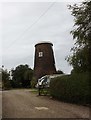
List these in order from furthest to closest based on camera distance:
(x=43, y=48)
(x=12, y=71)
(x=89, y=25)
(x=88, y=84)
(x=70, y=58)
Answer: (x=12, y=71), (x=43, y=48), (x=70, y=58), (x=89, y=25), (x=88, y=84)

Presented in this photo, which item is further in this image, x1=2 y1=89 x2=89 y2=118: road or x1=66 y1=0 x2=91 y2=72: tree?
x1=66 y1=0 x2=91 y2=72: tree

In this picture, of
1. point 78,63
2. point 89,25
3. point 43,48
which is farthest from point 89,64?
point 43,48

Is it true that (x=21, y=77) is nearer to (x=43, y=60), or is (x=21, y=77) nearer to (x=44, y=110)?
(x=43, y=60)

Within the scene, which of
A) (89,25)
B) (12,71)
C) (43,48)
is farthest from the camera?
(12,71)

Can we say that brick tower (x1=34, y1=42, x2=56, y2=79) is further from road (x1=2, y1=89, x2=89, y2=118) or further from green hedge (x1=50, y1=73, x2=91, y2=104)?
road (x1=2, y1=89, x2=89, y2=118)

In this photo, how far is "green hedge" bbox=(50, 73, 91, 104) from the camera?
17.1 metres

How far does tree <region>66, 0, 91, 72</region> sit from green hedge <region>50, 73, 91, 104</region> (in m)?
1.08

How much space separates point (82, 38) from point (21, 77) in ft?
159

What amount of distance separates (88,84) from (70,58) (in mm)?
3754

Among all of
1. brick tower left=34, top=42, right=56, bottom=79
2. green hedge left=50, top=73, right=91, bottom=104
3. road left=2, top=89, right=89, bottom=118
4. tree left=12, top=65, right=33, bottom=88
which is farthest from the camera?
tree left=12, top=65, right=33, bottom=88

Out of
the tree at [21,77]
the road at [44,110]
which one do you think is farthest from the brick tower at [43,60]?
the road at [44,110]

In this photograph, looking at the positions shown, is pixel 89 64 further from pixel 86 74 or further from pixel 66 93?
pixel 66 93

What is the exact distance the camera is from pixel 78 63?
63.8 ft

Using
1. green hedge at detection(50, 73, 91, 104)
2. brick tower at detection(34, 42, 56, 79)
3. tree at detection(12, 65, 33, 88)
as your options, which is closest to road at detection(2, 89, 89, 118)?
green hedge at detection(50, 73, 91, 104)
